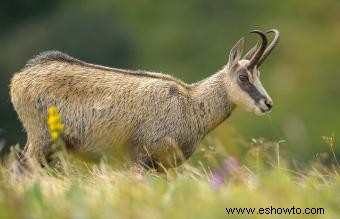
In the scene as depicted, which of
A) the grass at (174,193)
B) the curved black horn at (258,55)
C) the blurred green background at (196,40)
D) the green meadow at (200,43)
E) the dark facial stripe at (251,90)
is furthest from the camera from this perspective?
the blurred green background at (196,40)

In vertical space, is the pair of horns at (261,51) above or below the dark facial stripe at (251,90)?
above

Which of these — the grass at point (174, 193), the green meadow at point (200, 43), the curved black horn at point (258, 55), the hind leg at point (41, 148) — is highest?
the green meadow at point (200, 43)

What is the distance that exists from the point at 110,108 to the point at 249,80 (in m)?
2.04

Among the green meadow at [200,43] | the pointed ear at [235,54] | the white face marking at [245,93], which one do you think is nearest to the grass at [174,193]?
the white face marking at [245,93]

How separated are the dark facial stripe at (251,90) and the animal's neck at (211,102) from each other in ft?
1.17

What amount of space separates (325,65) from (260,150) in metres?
56.9

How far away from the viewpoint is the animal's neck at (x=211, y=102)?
16030 millimetres

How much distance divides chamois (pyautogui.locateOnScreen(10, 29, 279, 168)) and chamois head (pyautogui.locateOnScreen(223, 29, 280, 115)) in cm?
2

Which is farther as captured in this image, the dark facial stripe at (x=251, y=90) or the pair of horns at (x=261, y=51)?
the dark facial stripe at (x=251, y=90)

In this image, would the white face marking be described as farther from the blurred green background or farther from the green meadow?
the blurred green background

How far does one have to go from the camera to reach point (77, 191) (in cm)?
1049

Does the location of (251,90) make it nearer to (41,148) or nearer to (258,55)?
(258,55)

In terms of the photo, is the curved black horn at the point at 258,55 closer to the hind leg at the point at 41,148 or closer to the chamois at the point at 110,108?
the chamois at the point at 110,108

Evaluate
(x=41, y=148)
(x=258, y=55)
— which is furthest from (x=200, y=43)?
(x=41, y=148)
